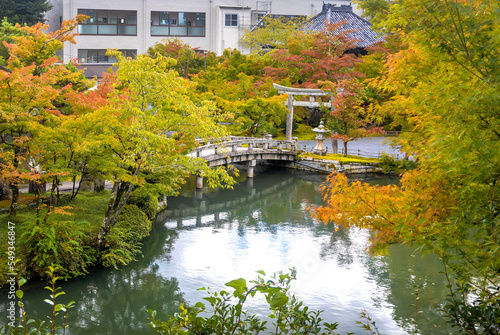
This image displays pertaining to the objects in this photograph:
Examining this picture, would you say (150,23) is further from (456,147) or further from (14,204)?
(456,147)

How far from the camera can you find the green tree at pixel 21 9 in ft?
126

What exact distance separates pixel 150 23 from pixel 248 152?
2453cm

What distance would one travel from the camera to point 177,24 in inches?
1786

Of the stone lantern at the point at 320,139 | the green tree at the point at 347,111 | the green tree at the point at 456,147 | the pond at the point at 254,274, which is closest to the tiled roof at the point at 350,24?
the green tree at the point at 347,111

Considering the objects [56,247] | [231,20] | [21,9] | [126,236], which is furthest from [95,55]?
[56,247]

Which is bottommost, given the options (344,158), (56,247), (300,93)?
(56,247)

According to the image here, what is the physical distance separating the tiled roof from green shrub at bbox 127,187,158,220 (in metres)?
23.4

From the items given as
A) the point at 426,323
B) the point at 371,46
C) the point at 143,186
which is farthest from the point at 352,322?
the point at 371,46

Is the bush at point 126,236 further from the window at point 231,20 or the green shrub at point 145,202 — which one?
the window at point 231,20

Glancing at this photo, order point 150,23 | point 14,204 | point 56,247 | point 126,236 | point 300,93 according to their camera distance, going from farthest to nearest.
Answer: point 150,23 < point 300,93 < point 126,236 < point 14,204 < point 56,247

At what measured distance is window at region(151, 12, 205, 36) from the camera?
45031 mm

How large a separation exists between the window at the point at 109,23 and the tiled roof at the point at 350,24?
51.8ft

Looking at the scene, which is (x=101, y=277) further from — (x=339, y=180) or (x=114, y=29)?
(x=114, y=29)

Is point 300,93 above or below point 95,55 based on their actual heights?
below
